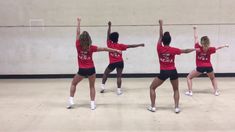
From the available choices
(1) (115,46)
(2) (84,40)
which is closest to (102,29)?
(1) (115,46)

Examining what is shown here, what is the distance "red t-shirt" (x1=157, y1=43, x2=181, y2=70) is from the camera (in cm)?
601

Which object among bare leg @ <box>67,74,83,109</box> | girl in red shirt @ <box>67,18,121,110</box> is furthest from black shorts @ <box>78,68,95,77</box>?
bare leg @ <box>67,74,83,109</box>

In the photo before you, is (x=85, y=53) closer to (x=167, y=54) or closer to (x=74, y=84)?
(x=74, y=84)

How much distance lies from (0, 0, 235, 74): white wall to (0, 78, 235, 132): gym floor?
1434mm

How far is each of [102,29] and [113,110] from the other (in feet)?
15.1

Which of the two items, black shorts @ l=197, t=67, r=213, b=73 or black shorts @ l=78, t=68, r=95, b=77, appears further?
black shorts @ l=197, t=67, r=213, b=73

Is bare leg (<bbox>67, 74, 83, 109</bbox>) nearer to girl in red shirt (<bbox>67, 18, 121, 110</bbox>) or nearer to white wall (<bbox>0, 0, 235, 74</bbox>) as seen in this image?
girl in red shirt (<bbox>67, 18, 121, 110</bbox>)

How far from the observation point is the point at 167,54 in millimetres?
6066

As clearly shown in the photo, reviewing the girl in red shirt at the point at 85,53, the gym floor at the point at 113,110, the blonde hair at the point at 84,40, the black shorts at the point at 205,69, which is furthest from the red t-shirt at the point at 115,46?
the black shorts at the point at 205,69

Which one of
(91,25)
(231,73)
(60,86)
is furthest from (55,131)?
(231,73)

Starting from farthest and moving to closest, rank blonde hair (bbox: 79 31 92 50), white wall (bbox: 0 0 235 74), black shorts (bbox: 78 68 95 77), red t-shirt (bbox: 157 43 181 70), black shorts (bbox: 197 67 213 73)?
white wall (bbox: 0 0 235 74), black shorts (bbox: 197 67 213 73), black shorts (bbox: 78 68 95 77), blonde hair (bbox: 79 31 92 50), red t-shirt (bbox: 157 43 181 70)

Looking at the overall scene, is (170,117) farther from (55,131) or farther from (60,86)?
(60,86)

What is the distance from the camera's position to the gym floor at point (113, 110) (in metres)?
5.51

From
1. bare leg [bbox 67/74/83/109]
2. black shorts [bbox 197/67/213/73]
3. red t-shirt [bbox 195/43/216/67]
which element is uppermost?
red t-shirt [bbox 195/43/216/67]
